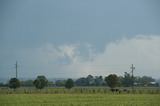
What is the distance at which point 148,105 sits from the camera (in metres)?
38.8

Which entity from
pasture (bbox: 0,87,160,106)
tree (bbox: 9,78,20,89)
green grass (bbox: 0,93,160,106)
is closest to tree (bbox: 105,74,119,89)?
tree (bbox: 9,78,20,89)

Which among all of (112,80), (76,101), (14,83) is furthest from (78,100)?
(14,83)

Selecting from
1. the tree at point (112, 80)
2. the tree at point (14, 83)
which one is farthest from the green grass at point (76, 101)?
the tree at point (14, 83)

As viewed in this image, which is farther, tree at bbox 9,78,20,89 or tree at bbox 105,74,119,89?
tree at bbox 9,78,20,89

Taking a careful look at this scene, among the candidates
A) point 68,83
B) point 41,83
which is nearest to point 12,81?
point 41,83

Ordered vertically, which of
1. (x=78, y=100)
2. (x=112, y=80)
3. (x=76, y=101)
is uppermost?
(x=112, y=80)

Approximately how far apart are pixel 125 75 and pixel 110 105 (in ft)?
474

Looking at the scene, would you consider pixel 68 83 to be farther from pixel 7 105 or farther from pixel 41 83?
pixel 7 105

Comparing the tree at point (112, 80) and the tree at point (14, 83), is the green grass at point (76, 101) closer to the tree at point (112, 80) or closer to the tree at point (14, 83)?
the tree at point (112, 80)

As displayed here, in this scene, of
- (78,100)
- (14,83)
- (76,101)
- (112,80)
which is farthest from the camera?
(14,83)

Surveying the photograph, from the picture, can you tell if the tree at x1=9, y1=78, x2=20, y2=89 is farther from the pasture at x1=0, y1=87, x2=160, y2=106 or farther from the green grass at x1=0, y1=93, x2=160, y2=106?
the green grass at x1=0, y1=93, x2=160, y2=106

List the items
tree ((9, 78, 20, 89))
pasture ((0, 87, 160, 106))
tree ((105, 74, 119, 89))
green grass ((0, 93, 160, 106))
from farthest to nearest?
tree ((9, 78, 20, 89)) < tree ((105, 74, 119, 89)) < pasture ((0, 87, 160, 106)) < green grass ((0, 93, 160, 106))

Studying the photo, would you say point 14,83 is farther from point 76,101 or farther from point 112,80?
point 76,101

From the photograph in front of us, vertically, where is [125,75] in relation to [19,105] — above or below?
above
